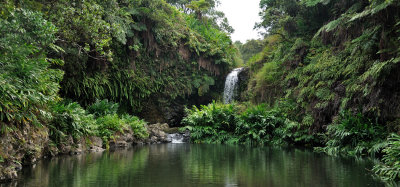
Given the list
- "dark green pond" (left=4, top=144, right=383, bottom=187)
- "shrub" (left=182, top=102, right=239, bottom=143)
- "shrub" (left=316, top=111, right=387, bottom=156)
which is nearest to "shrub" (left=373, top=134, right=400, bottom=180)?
"dark green pond" (left=4, top=144, right=383, bottom=187)

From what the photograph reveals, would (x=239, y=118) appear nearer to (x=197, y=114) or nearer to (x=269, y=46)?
(x=197, y=114)

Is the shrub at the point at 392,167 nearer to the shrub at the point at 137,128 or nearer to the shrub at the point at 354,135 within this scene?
the shrub at the point at 354,135

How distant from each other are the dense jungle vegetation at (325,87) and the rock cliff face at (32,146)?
18.6 feet

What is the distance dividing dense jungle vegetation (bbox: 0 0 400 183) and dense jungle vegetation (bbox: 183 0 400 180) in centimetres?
4

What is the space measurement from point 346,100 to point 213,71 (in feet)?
38.7

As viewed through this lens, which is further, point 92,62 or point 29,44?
point 92,62

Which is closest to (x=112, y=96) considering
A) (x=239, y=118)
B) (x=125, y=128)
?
(x=125, y=128)

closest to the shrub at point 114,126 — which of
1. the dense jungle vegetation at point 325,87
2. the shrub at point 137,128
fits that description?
the shrub at point 137,128

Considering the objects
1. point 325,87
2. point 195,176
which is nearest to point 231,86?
point 325,87

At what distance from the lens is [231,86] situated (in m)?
19.7

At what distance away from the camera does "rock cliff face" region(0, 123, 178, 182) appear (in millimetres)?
4691

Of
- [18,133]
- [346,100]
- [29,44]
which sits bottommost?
[18,133]

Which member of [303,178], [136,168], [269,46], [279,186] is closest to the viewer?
→ [279,186]

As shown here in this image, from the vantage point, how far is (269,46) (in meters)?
17.0
